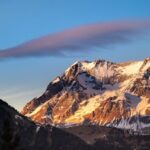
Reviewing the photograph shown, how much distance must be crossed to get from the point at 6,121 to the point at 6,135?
353cm

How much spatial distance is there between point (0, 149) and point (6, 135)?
3.97 metres

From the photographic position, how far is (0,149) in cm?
12719

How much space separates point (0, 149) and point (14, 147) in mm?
2898

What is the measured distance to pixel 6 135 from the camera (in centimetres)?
13012

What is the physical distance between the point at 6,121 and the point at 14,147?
7658 millimetres

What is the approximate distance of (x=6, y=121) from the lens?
434ft

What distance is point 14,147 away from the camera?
127m

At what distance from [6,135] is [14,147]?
4.37 m
